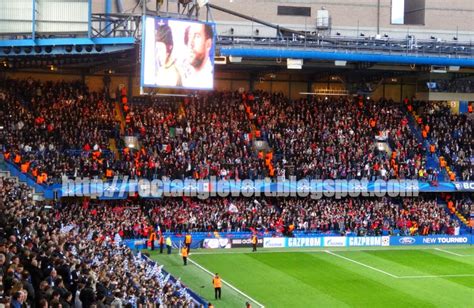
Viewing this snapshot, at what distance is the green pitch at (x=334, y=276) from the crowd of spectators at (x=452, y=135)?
323 inches

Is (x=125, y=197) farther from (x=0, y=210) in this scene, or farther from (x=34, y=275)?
(x=34, y=275)

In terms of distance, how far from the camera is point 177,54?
37.9 meters

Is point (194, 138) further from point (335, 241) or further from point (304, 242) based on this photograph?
point (335, 241)

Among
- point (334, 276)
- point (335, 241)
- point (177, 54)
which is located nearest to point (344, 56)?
point (335, 241)

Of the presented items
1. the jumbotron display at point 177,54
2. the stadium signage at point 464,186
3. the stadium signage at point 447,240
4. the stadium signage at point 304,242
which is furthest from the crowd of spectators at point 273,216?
the jumbotron display at point 177,54

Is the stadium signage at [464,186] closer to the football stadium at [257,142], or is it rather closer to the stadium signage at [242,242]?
the football stadium at [257,142]

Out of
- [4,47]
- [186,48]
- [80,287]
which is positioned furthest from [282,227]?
[80,287]

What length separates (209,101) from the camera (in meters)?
49.6

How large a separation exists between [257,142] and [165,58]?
12.5 metres

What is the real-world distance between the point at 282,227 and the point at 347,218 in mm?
4387

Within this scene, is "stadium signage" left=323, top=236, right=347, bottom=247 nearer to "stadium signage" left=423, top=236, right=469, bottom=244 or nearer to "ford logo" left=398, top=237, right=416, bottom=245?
"ford logo" left=398, top=237, right=416, bottom=245

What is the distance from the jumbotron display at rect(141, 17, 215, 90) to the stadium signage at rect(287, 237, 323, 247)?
1018 cm

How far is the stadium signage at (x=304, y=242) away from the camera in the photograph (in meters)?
41.9

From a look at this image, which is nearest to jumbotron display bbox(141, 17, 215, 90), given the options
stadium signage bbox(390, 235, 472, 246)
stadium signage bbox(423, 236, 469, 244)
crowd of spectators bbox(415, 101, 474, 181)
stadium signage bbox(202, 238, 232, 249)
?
stadium signage bbox(202, 238, 232, 249)
